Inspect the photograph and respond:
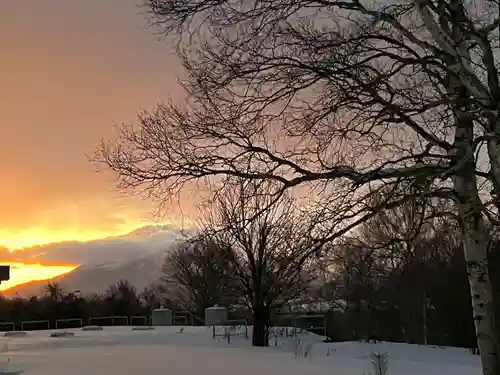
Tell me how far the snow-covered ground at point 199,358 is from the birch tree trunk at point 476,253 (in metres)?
5.28

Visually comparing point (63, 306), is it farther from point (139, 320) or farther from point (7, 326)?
point (139, 320)

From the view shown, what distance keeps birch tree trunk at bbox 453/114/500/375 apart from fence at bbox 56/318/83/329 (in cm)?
3010

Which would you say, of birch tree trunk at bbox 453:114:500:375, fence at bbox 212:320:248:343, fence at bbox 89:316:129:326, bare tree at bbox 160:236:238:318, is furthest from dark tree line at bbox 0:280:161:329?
birch tree trunk at bbox 453:114:500:375

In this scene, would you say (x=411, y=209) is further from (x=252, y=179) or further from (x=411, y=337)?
(x=411, y=337)

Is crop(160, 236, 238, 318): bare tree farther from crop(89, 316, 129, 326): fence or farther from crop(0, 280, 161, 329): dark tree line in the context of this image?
crop(89, 316, 129, 326): fence

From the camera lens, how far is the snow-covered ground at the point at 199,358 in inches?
504

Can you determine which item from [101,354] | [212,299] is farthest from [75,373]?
[212,299]

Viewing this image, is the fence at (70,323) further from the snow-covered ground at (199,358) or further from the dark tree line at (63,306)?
the snow-covered ground at (199,358)

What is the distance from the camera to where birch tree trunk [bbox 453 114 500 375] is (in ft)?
24.6

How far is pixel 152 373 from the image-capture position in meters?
12.2

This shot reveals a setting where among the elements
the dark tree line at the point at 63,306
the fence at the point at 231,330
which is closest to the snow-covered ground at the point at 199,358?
the fence at the point at 231,330

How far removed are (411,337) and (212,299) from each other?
23000mm

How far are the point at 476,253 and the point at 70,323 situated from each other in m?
31.1

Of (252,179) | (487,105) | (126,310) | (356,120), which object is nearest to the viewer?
(487,105)
